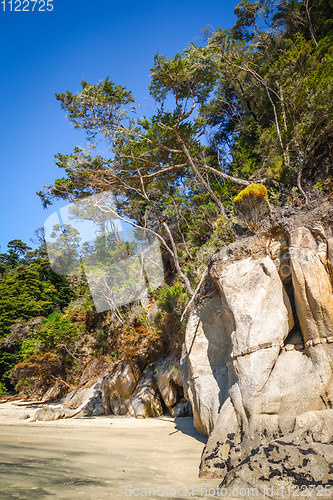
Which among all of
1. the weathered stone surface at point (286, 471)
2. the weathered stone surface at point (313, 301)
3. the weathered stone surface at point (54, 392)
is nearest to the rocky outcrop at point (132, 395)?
the weathered stone surface at point (54, 392)

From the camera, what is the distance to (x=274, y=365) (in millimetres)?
5938

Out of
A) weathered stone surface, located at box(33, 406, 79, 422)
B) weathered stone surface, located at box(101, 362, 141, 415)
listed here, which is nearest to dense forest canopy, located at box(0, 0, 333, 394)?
weathered stone surface, located at box(101, 362, 141, 415)

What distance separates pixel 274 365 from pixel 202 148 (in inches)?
486

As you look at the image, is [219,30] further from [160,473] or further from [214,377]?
[160,473]

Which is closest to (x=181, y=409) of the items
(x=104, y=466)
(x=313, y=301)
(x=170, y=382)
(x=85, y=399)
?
(x=170, y=382)

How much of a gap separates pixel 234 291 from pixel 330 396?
2.63 metres

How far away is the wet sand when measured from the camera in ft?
11.1

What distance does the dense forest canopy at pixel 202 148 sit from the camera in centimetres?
1022

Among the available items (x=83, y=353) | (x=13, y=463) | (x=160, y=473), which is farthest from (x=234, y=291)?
(x=83, y=353)

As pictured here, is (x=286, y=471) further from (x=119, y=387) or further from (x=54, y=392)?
(x=54, y=392)

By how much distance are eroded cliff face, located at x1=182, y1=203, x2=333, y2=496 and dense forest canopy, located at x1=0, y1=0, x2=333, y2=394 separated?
1759 millimetres

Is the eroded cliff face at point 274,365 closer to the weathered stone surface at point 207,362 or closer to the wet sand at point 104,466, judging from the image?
the weathered stone surface at point 207,362

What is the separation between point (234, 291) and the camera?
267 inches

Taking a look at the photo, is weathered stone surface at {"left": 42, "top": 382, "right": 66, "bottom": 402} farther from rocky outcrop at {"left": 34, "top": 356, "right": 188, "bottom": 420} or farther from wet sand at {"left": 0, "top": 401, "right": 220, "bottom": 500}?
wet sand at {"left": 0, "top": 401, "right": 220, "bottom": 500}
